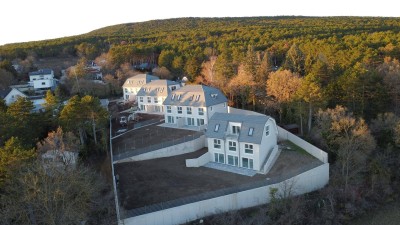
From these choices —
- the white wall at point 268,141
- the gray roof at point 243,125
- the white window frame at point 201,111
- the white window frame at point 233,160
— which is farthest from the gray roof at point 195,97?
the white wall at point 268,141

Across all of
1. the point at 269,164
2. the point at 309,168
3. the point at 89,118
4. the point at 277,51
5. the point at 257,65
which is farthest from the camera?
the point at 277,51

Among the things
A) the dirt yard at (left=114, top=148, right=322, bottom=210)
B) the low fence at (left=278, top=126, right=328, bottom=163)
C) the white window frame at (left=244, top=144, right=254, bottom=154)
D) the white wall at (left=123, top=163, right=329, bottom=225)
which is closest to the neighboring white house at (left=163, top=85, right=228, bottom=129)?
the dirt yard at (left=114, top=148, right=322, bottom=210)

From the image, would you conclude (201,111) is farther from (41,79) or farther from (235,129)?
(41,79)

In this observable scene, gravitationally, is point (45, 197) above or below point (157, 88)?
below

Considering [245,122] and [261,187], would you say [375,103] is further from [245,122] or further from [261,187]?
[261,187]

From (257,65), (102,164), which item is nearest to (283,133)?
(257,65)

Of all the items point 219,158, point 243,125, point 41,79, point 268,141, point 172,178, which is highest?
point 41,79

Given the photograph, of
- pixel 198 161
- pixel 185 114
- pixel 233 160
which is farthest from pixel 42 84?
pixel 233 160
